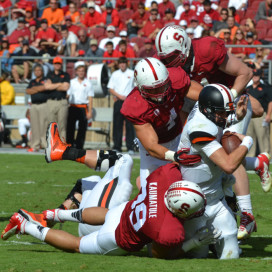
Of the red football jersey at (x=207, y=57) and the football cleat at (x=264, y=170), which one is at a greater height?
the red football jersey at (x=207, y=57)

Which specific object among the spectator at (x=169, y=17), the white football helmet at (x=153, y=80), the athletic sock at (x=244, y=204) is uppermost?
the white football helmet at (x=153, y=80)

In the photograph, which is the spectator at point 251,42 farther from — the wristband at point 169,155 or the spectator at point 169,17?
the wristband at point 169,155

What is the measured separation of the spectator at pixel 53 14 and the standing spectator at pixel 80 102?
5.24 metres

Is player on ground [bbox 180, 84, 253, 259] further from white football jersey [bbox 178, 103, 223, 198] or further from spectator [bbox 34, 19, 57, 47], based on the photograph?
spectator [bbox 34, 19, 57, 47]

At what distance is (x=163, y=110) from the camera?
242 inches

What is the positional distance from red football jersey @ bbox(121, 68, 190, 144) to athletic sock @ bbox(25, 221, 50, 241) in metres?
1.20

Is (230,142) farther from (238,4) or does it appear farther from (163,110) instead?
(238,4)

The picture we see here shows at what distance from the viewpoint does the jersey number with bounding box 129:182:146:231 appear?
5.22m

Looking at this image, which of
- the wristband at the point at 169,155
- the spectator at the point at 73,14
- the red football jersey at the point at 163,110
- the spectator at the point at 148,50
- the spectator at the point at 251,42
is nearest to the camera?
the wristband at the point at 169,155

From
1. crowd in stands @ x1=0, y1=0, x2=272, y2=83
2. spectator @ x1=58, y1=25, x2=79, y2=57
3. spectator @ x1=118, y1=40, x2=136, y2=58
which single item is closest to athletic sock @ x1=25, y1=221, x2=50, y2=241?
crowd in stands @ x1=0, y1=0, x2=272, y2=83

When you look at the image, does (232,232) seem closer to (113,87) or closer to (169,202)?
(169,202)

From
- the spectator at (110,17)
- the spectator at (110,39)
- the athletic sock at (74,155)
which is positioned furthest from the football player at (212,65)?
the spectator at (110,17)

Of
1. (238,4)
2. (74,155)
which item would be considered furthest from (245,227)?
(238,4)

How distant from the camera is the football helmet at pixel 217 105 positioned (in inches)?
211
